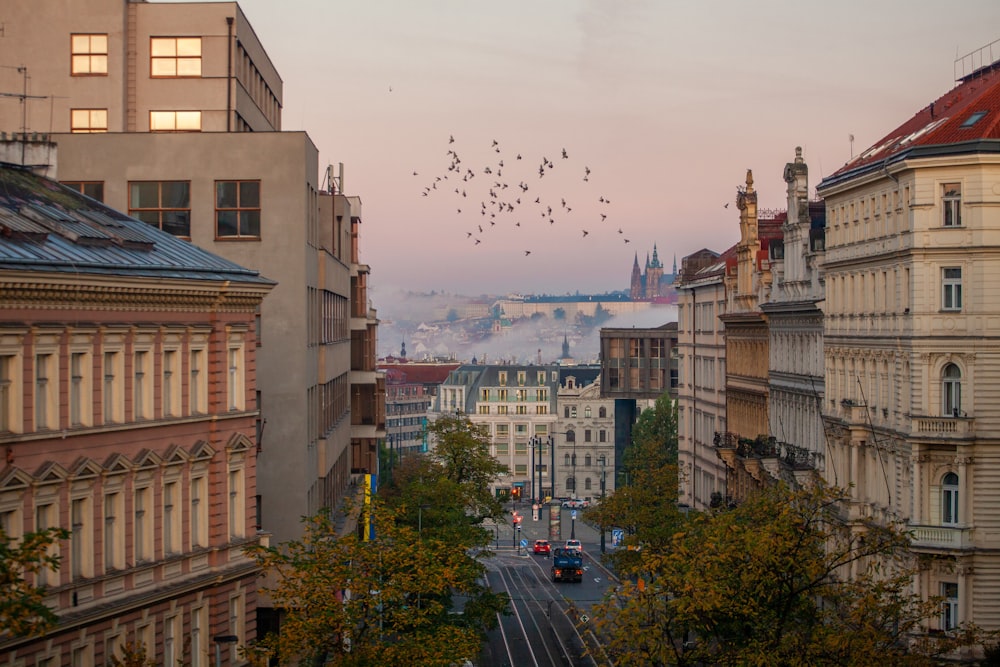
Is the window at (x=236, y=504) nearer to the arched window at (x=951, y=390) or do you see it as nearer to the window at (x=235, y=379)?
the window at (x=235, y=379)

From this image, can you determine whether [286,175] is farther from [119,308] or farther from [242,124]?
[119,308]

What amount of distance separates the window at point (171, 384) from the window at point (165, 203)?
16568 millimetres

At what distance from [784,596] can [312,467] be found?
28422 millimetres

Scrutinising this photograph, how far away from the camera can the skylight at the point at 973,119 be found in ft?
188

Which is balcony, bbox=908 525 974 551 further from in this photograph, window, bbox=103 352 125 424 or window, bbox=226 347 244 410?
window, bbox=103 352 125 424

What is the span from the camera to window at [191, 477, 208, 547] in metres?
48.6

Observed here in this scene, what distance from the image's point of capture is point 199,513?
48.9 meters

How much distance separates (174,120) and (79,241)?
28.5 metres

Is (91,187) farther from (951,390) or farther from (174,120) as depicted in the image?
(951,390)

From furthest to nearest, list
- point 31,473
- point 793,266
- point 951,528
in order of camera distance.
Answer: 1. point 793,266
2. point 951,528
3. point 31,473

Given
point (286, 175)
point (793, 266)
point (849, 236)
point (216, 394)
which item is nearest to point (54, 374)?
point (216, 394)

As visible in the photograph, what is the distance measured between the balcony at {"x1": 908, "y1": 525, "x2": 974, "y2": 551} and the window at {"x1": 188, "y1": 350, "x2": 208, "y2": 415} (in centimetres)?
2314

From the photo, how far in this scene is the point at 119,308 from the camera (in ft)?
145

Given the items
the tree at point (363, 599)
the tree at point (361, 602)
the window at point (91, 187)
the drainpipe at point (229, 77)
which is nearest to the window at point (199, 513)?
the tree at point (363, 599)
